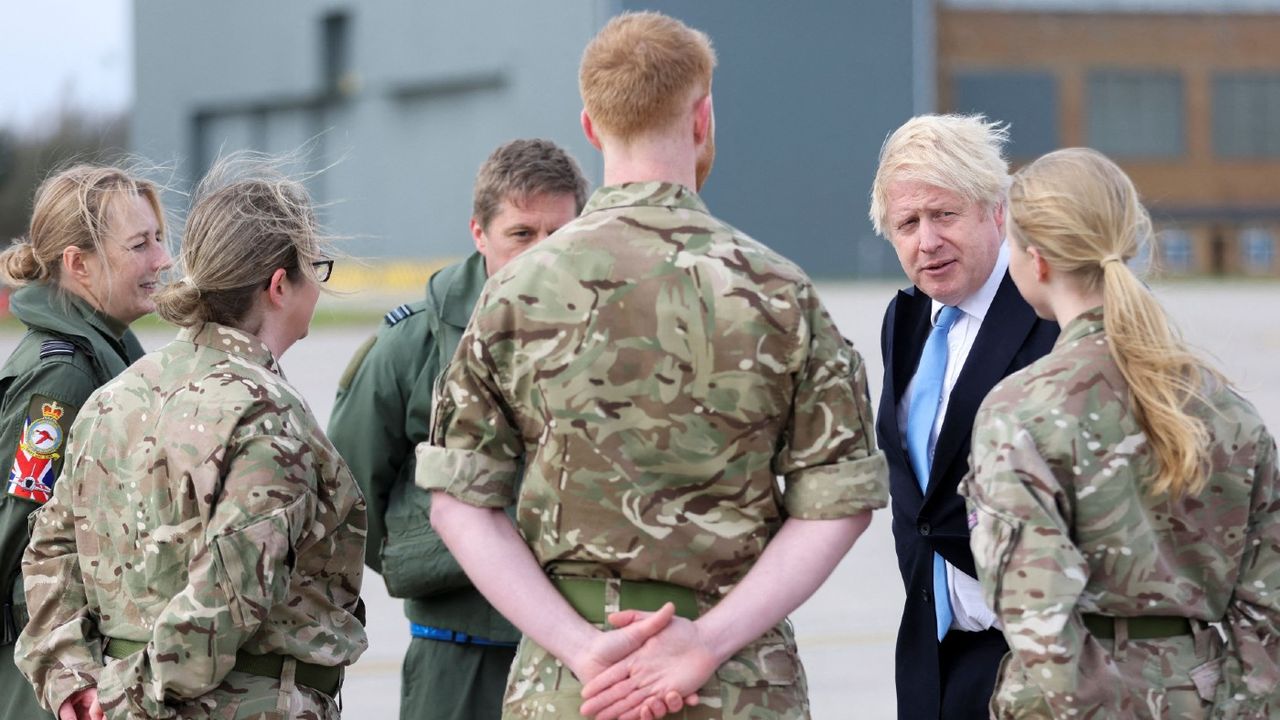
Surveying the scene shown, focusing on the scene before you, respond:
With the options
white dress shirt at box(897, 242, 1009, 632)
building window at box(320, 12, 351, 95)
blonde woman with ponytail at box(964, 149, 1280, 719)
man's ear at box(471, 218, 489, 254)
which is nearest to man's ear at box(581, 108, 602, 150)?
blonde woman with ponytail at box(964, 149, 1280, 719)

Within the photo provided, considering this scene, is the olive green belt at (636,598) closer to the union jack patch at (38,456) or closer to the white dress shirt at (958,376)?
the white dress shirt at (958,376)

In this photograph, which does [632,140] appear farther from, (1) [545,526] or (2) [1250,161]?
(2) [1250,161]

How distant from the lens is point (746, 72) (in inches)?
1764

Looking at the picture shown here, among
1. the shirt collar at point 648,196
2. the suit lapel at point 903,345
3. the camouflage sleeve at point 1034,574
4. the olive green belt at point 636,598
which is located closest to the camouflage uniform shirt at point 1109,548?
the camouflage sleeve at point 1034,574

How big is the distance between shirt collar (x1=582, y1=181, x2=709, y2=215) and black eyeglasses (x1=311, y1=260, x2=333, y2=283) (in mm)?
750

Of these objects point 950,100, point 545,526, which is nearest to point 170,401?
point 545,526

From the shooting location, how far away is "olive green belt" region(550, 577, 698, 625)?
8.23 feet

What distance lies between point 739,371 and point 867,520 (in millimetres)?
360

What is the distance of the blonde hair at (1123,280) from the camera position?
2.53m

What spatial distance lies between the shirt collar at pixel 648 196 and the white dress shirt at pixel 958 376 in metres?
1.09

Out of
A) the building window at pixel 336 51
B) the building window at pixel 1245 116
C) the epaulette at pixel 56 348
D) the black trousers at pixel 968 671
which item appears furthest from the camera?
the building window at pixel 1245 116

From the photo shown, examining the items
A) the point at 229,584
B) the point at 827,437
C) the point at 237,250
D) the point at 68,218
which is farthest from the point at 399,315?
the point at 827,437

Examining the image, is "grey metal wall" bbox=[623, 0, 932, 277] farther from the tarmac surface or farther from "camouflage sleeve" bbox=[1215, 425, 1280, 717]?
"camouflage sleeve" bbox=[1215, 425, 1280, 717]

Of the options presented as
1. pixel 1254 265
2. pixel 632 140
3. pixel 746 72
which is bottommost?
pixel 1254 265
